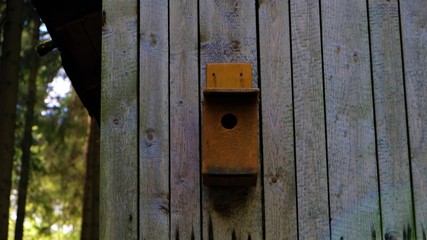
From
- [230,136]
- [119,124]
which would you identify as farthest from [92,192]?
[230,136]

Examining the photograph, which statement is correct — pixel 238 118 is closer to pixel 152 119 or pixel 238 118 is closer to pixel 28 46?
pixel 152 119

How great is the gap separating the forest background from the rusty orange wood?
676 cm

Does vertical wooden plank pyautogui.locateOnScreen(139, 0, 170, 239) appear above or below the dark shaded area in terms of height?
below

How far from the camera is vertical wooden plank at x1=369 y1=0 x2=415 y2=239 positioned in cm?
316

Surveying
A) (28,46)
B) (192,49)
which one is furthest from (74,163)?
(192,49)

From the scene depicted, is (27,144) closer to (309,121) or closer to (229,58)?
(229,58)

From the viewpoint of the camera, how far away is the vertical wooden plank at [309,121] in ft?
10.3

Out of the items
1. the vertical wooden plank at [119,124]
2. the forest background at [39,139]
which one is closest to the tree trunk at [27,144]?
the forest background at [39,139]

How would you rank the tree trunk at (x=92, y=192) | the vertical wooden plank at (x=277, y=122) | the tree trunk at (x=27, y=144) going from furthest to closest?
the tree trunk at (x=92, y=192), the tree trunk at (x=27, y=144), the vertical wooden plank at (x=277, y=122)

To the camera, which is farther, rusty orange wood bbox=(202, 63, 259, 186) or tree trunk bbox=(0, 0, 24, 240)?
tree trunk bbox=(0, 0, 24, 240)

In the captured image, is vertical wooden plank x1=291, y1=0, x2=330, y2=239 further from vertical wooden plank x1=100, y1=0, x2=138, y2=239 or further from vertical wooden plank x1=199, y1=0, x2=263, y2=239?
vertical wooden plank x1=100, y1=0, x2=138, y2=239

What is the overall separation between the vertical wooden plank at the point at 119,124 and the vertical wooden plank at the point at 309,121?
2.44 feet

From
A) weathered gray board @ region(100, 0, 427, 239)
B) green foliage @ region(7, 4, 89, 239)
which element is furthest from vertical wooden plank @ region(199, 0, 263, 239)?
green foliage @ region(7, 4, 89, 239)

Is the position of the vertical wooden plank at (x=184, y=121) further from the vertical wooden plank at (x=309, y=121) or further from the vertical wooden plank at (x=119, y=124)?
the vertical wooden plank at (x=309, y=121)
